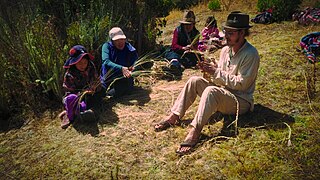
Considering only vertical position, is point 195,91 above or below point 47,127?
above

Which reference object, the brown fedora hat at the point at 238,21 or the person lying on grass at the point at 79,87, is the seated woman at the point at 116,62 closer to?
the person lying on grass at the point at 79,87

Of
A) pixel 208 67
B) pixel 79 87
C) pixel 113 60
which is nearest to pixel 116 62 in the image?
pixel 113 60

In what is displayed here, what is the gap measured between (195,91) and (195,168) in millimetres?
951

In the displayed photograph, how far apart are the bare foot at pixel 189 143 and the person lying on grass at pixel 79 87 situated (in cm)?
128

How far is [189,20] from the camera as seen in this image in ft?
16.8

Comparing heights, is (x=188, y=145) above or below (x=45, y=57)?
below

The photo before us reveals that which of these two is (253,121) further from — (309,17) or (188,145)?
(309,17)

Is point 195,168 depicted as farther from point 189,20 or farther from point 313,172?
point 189,20

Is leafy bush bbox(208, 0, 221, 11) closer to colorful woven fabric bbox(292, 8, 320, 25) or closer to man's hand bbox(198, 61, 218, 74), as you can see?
colorful woven fabric bbox(292, 8, 320, 25)

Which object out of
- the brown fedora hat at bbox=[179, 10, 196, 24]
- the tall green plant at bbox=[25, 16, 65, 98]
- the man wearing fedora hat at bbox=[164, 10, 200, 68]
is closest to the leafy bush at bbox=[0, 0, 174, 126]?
the tall green plant at bbox=[25, 16, 65, 98]

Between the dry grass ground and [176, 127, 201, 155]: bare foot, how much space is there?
7cm

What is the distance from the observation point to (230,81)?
294 cm

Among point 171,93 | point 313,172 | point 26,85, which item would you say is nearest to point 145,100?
point 171,93

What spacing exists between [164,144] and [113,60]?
5.69 feet
